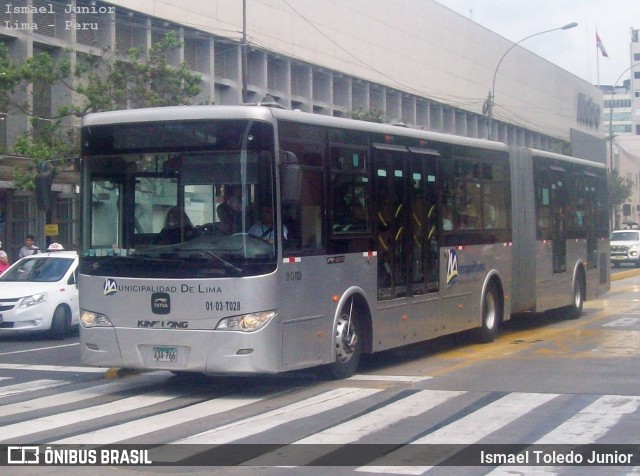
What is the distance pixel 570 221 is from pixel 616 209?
64416mm

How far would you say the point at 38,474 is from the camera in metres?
7.68

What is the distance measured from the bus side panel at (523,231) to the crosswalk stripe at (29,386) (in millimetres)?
8358

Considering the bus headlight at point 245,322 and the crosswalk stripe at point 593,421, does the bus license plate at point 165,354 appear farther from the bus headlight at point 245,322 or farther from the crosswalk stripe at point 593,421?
the crosswalk stripe at point 593,421

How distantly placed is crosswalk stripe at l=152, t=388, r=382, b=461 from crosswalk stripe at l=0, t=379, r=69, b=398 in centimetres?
339

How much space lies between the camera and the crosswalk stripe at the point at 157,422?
891cm

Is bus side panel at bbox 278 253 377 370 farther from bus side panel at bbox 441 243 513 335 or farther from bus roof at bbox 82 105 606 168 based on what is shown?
bus side panel at bbox 441 243 513 335

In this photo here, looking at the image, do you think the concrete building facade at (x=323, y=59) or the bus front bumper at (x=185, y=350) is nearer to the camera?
the bus front bumper at (x=185, y=350)

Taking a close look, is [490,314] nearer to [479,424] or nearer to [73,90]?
[479,424]

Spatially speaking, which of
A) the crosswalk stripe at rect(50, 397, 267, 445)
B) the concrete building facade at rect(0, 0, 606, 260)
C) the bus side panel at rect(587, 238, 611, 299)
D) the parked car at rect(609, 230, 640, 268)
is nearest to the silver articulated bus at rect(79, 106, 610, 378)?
the crosswalk stripe at rect(50, 397, 267, 445)

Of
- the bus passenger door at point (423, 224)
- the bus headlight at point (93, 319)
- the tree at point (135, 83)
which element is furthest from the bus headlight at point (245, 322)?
the tree at point (135, 83)

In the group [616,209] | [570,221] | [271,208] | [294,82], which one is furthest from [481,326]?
[616,209]

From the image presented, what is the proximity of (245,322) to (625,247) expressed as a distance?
41.1m

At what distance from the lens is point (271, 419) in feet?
32.1

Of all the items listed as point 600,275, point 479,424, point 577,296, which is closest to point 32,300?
point 577,296
